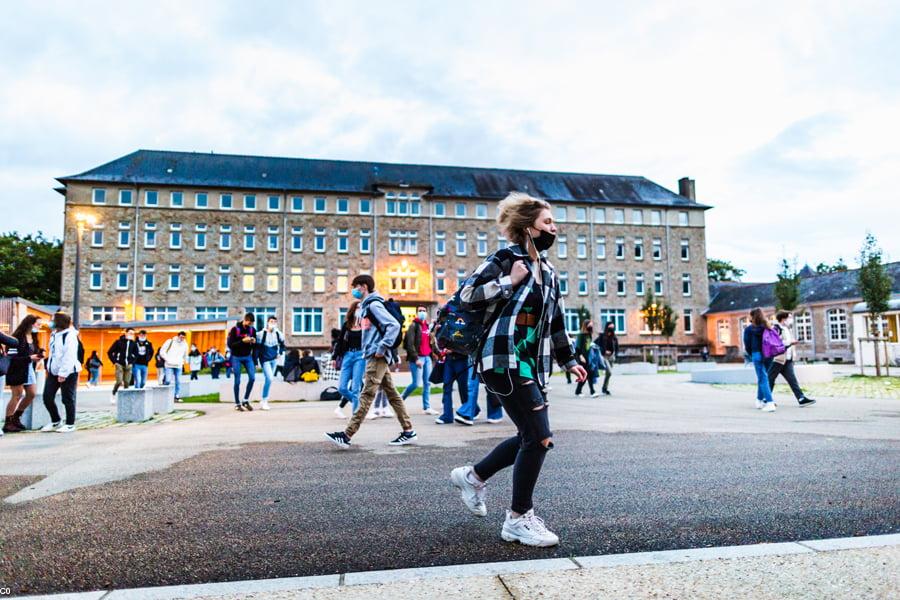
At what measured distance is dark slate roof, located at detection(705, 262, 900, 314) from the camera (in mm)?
48281

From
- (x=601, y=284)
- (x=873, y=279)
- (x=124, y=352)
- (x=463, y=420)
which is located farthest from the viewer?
(x=601, y=284)

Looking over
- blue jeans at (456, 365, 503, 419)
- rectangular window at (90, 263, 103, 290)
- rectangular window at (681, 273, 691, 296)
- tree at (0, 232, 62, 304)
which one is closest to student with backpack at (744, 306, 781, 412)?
blue jeans at (456, 365, 503, 419)

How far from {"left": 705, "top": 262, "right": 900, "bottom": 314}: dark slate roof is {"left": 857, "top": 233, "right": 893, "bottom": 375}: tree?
19243 millimetres

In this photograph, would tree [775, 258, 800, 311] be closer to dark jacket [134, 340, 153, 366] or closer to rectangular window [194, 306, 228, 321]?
dark jacket [134, 340, 153, 366]

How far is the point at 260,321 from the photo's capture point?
51.5 m

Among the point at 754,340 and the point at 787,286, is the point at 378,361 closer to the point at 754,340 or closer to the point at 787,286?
the point at 754,340

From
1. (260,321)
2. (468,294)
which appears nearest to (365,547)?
(468,294)

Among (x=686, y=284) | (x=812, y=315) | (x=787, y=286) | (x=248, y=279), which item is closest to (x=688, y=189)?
(x=686, y=284)

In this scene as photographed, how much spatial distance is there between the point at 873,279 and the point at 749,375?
882 centimetres

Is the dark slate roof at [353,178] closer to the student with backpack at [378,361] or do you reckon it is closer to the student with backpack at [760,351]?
the student with backpack at [760,351]

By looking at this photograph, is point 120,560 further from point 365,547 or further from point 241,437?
point 241,437

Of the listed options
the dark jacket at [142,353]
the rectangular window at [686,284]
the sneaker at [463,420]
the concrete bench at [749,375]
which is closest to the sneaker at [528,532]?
the sneaker at [463,420]

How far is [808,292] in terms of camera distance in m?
53.1

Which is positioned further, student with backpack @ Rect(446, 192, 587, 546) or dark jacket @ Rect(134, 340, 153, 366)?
dark jacket @ Rect(134, 340, 153, 366)
